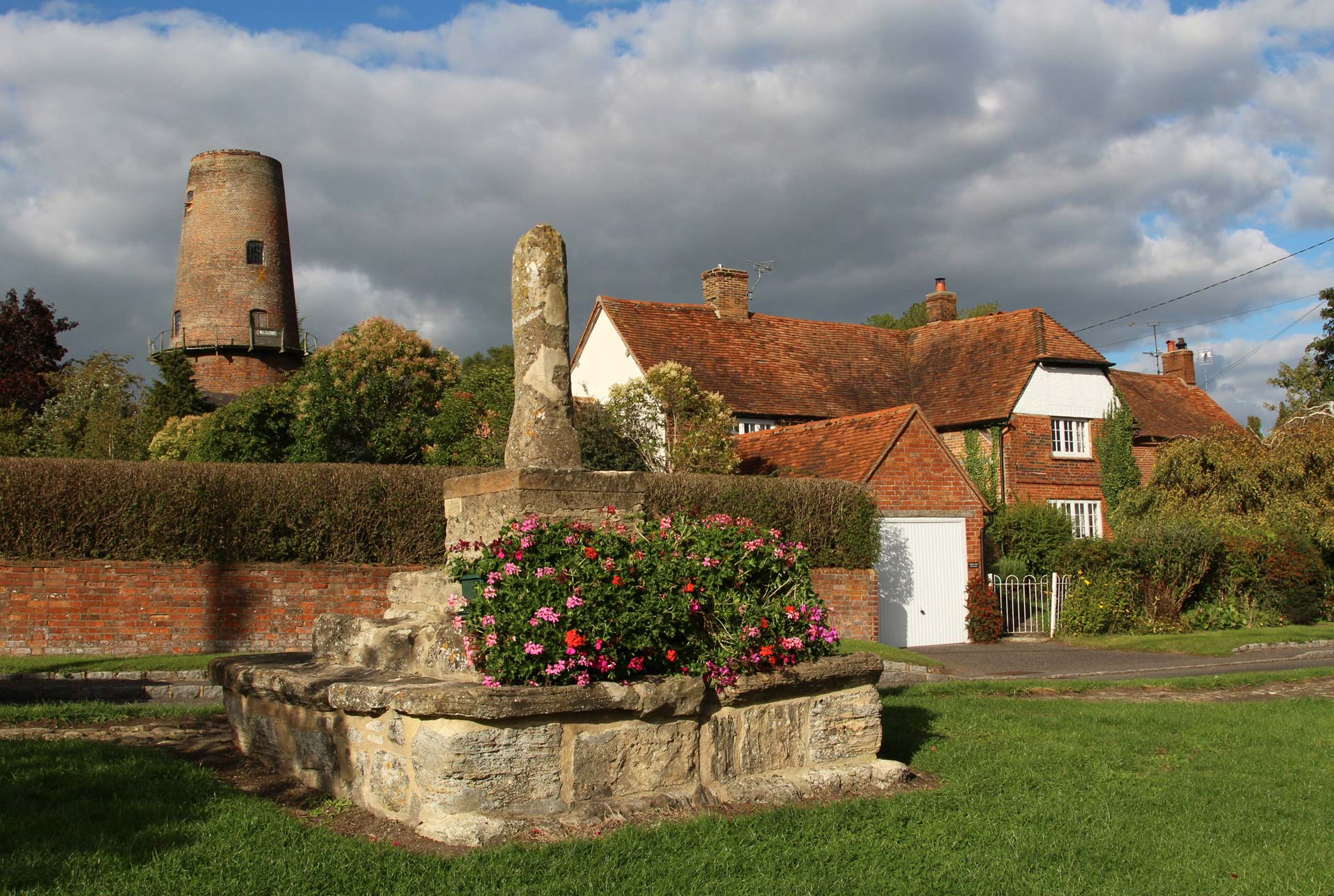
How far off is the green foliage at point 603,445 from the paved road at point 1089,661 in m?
7.07

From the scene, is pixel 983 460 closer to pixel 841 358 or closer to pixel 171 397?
pixel 841 358

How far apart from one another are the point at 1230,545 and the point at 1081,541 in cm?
342

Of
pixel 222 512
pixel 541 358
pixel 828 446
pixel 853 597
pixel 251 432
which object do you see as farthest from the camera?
pixel 251 432

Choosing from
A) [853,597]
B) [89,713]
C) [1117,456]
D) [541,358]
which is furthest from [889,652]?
[1117,456]

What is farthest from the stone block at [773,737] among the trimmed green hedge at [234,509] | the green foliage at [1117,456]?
the green foliage at [1117,456]

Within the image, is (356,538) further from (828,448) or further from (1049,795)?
(1049,795)

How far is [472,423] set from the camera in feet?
76.5

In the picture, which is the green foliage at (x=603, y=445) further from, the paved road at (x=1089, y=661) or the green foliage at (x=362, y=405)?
the paved road at (x=1089, y=661)

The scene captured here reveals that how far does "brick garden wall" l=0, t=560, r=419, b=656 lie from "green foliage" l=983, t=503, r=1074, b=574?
1321 cm

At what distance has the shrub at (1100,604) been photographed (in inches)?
834

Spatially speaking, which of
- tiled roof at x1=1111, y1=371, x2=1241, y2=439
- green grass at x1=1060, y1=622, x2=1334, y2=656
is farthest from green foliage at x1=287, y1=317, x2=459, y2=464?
tiled roof at x1=1111, y1=371, x2=1241, y2=439

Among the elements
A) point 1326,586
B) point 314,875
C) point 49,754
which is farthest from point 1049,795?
point 1326,586

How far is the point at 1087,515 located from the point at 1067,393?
141 inches

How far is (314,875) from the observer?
4.61 meters
